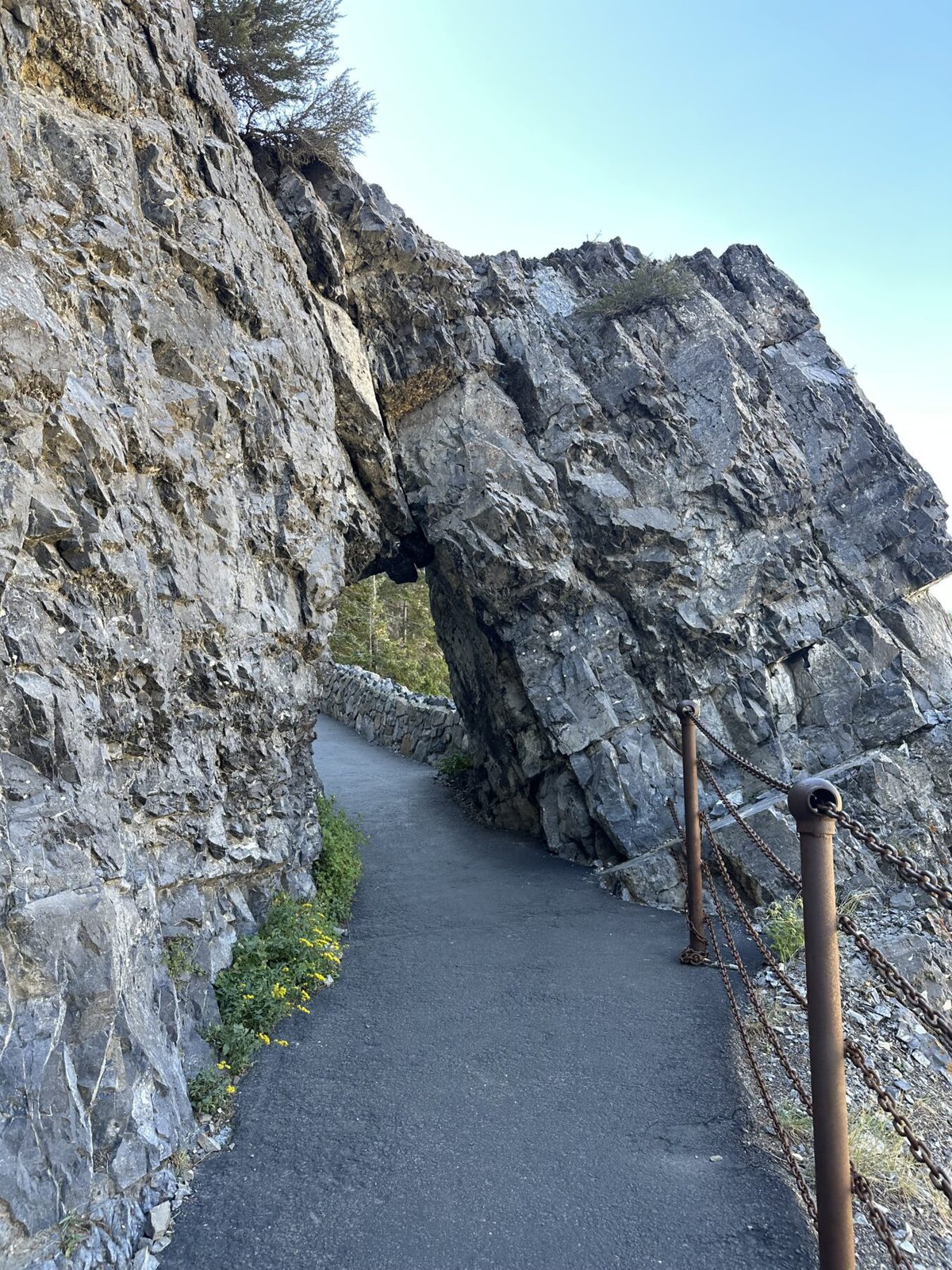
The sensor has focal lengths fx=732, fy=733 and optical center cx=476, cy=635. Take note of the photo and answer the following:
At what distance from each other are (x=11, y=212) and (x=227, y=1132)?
20.3ft

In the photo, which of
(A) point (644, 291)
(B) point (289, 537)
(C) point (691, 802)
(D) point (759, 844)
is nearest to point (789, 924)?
(C) point (691, 802)

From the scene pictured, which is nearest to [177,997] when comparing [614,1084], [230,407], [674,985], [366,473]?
[614,1084]

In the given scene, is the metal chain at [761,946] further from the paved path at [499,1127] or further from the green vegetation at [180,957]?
the green vegetation at [180,957]

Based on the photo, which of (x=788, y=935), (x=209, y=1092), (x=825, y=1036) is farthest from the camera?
(x=788, y=935)

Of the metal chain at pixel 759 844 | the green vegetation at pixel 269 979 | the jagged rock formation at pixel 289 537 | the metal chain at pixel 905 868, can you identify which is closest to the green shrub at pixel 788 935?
the metal chain at pixel 759 844

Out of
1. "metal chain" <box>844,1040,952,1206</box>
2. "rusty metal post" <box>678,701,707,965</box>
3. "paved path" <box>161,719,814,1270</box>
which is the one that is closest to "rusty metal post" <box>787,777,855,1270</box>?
"metal chain" <box>844,1040,952,1206</box>

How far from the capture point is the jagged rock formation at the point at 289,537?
455 cm

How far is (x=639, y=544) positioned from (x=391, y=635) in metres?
16.3

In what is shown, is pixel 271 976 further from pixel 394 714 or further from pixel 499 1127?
pixel 394 714

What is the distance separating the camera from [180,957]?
5.58m

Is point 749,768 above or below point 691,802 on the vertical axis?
above

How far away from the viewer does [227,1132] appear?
457 centimetres

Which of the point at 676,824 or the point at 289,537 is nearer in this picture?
the point at 289,537

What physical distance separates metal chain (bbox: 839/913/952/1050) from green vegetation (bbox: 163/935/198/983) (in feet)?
15.5
